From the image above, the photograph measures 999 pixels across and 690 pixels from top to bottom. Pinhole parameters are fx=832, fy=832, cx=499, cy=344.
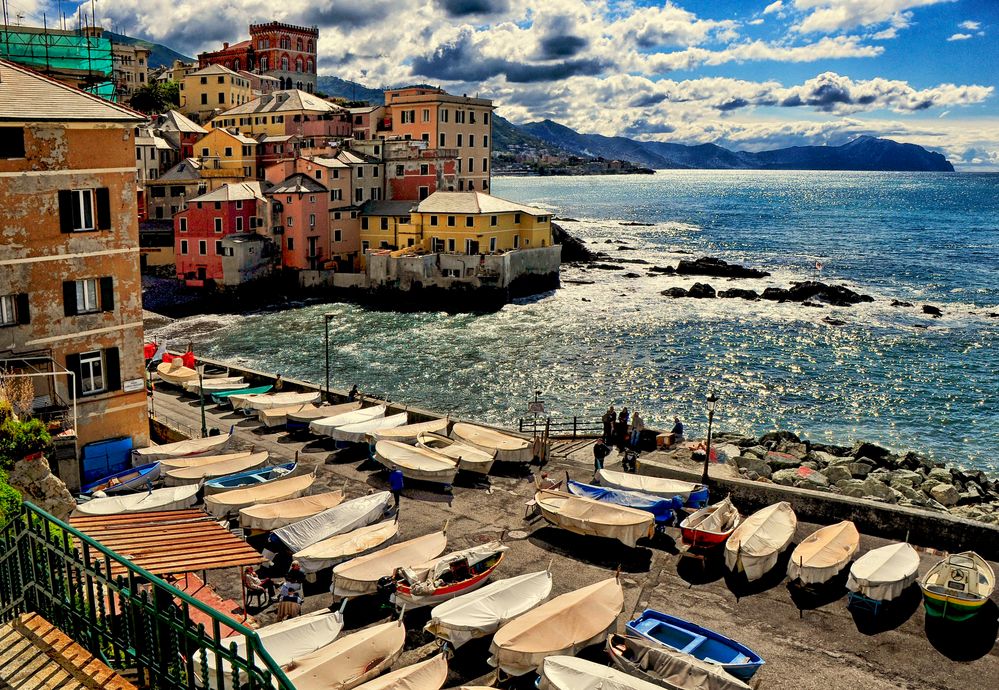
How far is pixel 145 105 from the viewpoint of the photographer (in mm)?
127000

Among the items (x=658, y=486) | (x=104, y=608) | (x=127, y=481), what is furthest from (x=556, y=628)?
(x=127, y=481)

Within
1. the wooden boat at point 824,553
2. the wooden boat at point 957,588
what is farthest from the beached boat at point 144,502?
the wooden boat at point 957,588

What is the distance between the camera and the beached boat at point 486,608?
59.5 feet

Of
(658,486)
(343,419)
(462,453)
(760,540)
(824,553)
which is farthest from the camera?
(343,419)

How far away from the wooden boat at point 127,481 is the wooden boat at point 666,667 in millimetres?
16853

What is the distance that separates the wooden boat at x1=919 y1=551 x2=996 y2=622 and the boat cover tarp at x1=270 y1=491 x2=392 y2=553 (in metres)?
14.4

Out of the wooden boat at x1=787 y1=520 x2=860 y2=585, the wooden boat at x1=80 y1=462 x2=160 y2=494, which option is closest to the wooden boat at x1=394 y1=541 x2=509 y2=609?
the wooden boat at x1=787 y1=520 x2=860 y2=585

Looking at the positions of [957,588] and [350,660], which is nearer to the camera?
[350,660]

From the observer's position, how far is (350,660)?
649 inches

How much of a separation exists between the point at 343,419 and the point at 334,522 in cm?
1002

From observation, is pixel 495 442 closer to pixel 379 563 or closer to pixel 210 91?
pixel 379 563

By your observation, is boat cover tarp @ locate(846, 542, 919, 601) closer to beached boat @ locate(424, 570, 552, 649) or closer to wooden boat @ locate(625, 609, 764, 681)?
wooden boat @ locate(625, 609, 764, 681)

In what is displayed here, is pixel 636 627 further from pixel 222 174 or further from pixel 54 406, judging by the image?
pixel 222 174

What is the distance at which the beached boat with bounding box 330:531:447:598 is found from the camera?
19969 mm
